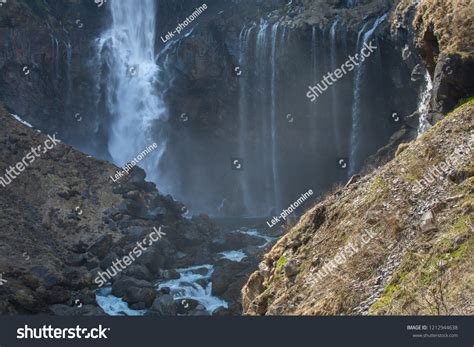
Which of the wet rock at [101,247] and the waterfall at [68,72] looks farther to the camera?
the waterfall at [68,72]

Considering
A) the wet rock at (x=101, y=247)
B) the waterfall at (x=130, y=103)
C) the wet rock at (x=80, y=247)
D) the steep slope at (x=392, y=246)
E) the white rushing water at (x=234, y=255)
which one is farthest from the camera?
the waterfall at (x=130, y=103)

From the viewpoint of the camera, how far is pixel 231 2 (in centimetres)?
6003

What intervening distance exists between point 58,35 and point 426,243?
53004 millimetres

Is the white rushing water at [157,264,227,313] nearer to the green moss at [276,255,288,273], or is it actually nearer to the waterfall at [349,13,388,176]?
the green moss at [276,255,288,273]

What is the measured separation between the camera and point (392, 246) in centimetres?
1362

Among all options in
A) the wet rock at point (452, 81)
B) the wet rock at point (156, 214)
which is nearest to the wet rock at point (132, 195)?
the wet rock at point (156, 214)

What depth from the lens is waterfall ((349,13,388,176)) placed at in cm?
4650

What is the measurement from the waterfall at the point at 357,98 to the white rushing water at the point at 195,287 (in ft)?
61.2
